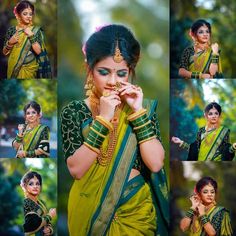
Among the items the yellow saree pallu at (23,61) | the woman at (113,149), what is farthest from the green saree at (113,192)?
the yellow saree pallu at (23,61)

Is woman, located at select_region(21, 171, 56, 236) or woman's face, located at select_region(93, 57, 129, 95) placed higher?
woman's face, located at select_region(93, 57, 129, 95)

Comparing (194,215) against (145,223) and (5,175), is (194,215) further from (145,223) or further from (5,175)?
(5,175)

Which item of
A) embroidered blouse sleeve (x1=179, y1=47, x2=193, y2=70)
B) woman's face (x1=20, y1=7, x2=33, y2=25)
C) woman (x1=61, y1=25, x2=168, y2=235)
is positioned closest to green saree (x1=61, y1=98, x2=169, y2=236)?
woman (x1=61, y1=25, x2=168, y2=235)

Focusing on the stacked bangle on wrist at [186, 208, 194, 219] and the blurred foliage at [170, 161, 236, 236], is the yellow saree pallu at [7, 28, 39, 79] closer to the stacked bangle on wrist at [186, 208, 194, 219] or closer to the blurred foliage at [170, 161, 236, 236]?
the blurred foliage at [170, 161, 236, 236]

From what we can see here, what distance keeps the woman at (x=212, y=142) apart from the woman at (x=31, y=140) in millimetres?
831

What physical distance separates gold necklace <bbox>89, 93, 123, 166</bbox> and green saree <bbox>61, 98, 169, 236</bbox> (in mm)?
20

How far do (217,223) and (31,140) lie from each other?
1.17 m

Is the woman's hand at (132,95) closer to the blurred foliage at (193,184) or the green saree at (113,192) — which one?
the green saree at (113,192)

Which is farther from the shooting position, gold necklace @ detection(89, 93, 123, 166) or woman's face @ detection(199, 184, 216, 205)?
woman's face @ detection(199, 184, 216, 205)

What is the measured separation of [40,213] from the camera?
11.2 ft

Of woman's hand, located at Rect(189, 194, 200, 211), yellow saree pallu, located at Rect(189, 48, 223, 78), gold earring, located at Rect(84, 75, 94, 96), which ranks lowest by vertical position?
woman's hand, located at Rect(189, 194, 200, 211)

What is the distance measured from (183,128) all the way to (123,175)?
1.47ft

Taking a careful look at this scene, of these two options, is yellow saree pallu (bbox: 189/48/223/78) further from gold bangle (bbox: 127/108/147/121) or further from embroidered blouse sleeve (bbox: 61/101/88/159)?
embroidered blouse sleeve (bbox: 61/101/88/159)

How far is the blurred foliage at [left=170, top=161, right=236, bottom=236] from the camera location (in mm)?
3430
